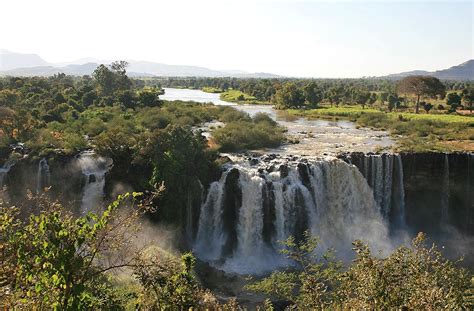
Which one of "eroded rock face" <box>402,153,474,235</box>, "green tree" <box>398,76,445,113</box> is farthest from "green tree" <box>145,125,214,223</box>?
"green tree" <box>398,76,445,113</box>

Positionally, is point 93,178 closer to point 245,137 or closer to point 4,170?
point 4,170

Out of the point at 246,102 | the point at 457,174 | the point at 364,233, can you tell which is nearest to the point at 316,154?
the point at 364,233

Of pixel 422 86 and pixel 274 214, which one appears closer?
pixel 274 214

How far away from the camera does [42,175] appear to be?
25984 millimetres

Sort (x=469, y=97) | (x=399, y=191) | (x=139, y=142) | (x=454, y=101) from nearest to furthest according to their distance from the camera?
(x=139, y=142) → (x=399, y=191) → (x=469, y=97) → (x=454, y=101)

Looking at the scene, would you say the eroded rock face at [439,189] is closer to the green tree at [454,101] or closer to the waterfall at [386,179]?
the waterfall at [386,179]

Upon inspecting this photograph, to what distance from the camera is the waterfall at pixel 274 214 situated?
25.8 metres

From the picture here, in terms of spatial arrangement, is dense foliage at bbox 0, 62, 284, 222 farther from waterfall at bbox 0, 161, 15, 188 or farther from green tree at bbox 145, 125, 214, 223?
waterfall at bbox 0, 161, 15, 188

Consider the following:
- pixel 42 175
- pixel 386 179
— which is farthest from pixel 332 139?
pixel 42 175

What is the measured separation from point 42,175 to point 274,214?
1307 centimetres

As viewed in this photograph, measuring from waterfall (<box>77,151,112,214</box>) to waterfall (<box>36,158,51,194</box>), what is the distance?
5.80 feet

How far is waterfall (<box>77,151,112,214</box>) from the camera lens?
84.1ft

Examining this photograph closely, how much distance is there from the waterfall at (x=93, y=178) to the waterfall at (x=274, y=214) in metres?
5.77

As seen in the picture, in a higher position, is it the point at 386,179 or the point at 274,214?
the point at 386,179
